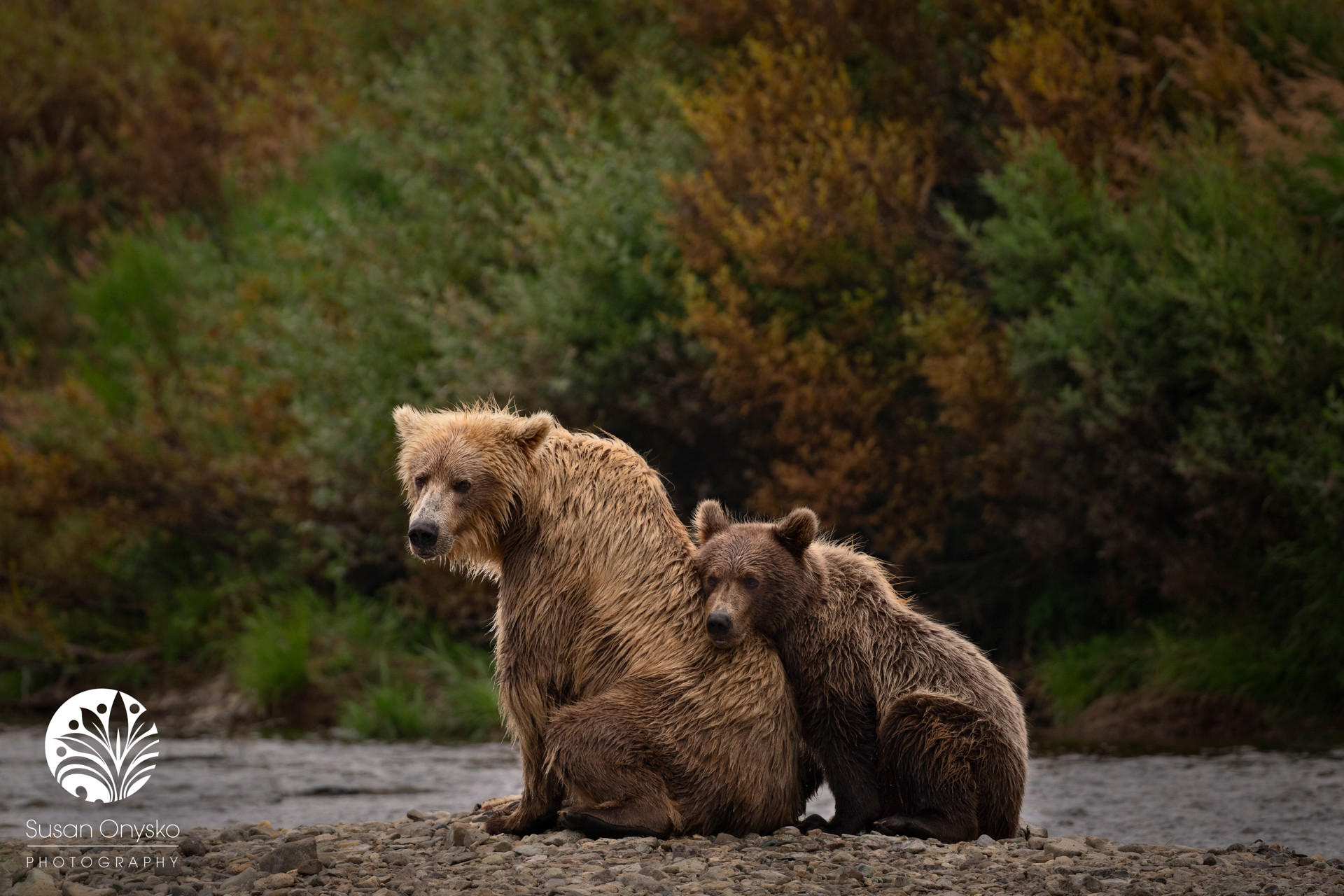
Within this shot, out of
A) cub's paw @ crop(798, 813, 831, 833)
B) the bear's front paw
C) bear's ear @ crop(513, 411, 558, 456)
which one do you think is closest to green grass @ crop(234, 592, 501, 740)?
the bear's front paw

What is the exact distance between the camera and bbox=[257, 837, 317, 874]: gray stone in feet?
17.4

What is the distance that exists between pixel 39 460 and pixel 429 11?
7.60 meters

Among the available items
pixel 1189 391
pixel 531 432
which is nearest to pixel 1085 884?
pixel 531 432

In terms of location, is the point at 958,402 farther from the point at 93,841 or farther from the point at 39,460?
the point at 39,460

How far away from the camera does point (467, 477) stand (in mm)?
5645

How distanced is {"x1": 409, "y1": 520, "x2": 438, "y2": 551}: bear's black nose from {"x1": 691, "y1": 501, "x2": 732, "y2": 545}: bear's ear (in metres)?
1.17

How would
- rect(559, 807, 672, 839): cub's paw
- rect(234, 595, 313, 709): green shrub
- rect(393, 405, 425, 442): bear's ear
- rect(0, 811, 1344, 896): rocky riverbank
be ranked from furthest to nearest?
rect(234, 595, 313, 709): green shrub
rect(393, 405, 425, 442): bear's ear
rect(559, 807, 672, 839): cub's paw
rect(0, 811, 1344, 896): rocky riverbank

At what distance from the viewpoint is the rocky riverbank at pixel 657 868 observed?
16.0 feet

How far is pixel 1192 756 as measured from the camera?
9438 millimetres

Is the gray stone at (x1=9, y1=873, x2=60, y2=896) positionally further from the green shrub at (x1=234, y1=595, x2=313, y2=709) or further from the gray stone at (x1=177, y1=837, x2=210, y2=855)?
the green shrub at (x1=234, y1=595, x2=313, y2=709)

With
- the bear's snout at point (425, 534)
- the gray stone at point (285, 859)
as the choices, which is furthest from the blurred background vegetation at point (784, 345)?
the gray stone at point (285, 859)

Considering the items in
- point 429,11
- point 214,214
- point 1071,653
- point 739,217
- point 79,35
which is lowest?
point 1071,653

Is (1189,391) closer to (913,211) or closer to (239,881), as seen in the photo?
(913,211)

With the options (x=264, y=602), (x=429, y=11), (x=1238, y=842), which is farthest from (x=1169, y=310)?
(x=429, y=11)
